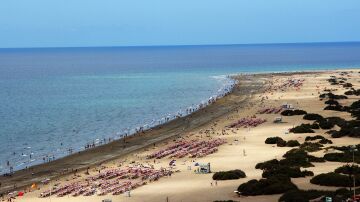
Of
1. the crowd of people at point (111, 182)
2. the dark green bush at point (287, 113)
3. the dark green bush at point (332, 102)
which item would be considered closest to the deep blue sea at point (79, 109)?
the crowd of people at point (111, 182)

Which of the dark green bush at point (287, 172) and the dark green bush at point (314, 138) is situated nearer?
the dark green bush at point (287, 172)

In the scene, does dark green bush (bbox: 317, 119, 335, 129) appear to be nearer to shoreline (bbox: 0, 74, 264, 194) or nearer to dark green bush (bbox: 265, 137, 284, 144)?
dark green bush (bbox: 265, 137, 284, 144)

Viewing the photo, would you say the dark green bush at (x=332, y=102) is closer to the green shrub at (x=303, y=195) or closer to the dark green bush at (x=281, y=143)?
the dark green bush at (x=281, y=143)

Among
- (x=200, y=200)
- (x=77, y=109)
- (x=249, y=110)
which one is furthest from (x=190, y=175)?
(x=77, y=109)

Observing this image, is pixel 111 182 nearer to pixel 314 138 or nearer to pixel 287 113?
pixel 314 138

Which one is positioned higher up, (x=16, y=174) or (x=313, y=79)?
(x=313, y=79)

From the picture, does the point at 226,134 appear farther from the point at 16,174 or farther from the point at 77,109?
the point at 77,109

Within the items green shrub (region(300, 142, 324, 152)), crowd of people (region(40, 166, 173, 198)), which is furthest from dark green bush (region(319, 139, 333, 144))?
crowd of people (region(40, 166, 173, 198))

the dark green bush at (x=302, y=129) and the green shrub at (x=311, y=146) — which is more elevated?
the dark green bush at (x=302, y=129)

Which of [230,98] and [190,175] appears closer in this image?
[190,175]
